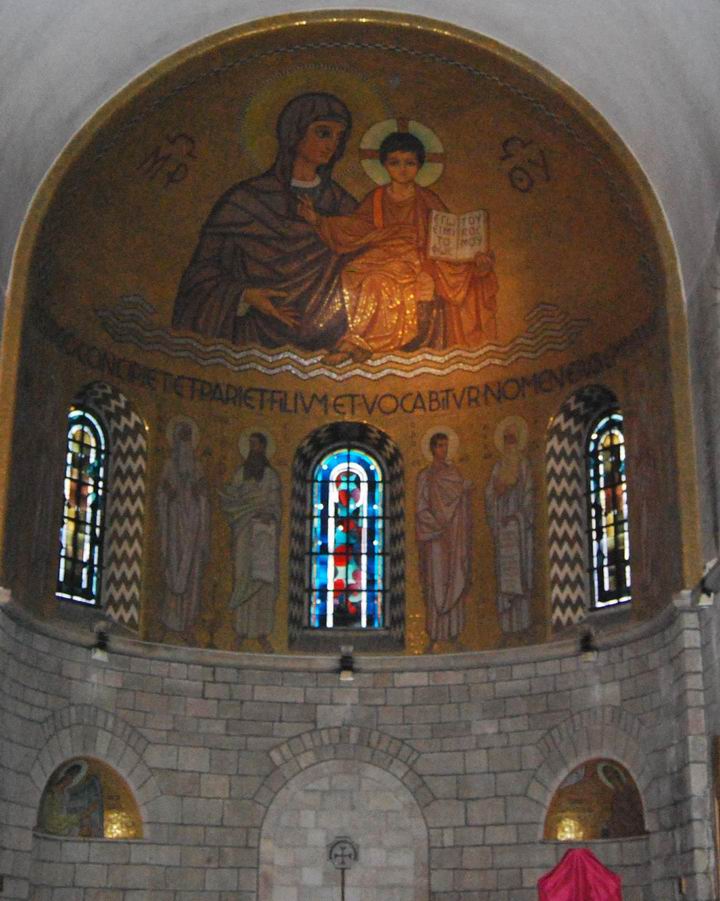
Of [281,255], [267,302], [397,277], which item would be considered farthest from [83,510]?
[397,277]

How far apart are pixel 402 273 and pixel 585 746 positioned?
6938 millimetres

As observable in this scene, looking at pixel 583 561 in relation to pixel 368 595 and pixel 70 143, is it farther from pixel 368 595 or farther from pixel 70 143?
pixel 70 143

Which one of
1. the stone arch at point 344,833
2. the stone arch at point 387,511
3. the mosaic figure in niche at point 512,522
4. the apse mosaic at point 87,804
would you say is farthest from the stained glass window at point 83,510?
the mosaic figure in niche at point 512,522

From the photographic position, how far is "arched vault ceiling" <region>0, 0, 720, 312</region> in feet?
56.4

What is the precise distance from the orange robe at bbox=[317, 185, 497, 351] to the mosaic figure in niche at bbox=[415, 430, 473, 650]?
5.13ft

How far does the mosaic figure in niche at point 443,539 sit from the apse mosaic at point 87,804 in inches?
179

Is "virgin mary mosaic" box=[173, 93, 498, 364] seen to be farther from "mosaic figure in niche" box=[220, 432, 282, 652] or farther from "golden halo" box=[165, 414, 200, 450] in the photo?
"mosaic figure in niche" box=[220, 432, 282, 652]

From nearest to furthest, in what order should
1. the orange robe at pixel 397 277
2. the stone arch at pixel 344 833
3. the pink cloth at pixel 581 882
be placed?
the pink cloth at pixel 581 882 → the stone arch at pixel 344 833 → the orange robe at pixel 397 277

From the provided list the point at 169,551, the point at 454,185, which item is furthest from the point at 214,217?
the point at 169,551

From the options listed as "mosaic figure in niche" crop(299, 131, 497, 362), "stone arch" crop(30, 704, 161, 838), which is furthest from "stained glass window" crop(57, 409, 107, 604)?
"mosaic figure in niche" crop(299, 131, 497, 362)

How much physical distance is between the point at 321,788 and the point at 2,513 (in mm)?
5622

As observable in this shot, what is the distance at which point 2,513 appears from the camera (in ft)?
58.5

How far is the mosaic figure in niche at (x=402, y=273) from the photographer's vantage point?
2123 cm

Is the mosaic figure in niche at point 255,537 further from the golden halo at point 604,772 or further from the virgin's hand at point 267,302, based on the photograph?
the golden halo at point 604,772
